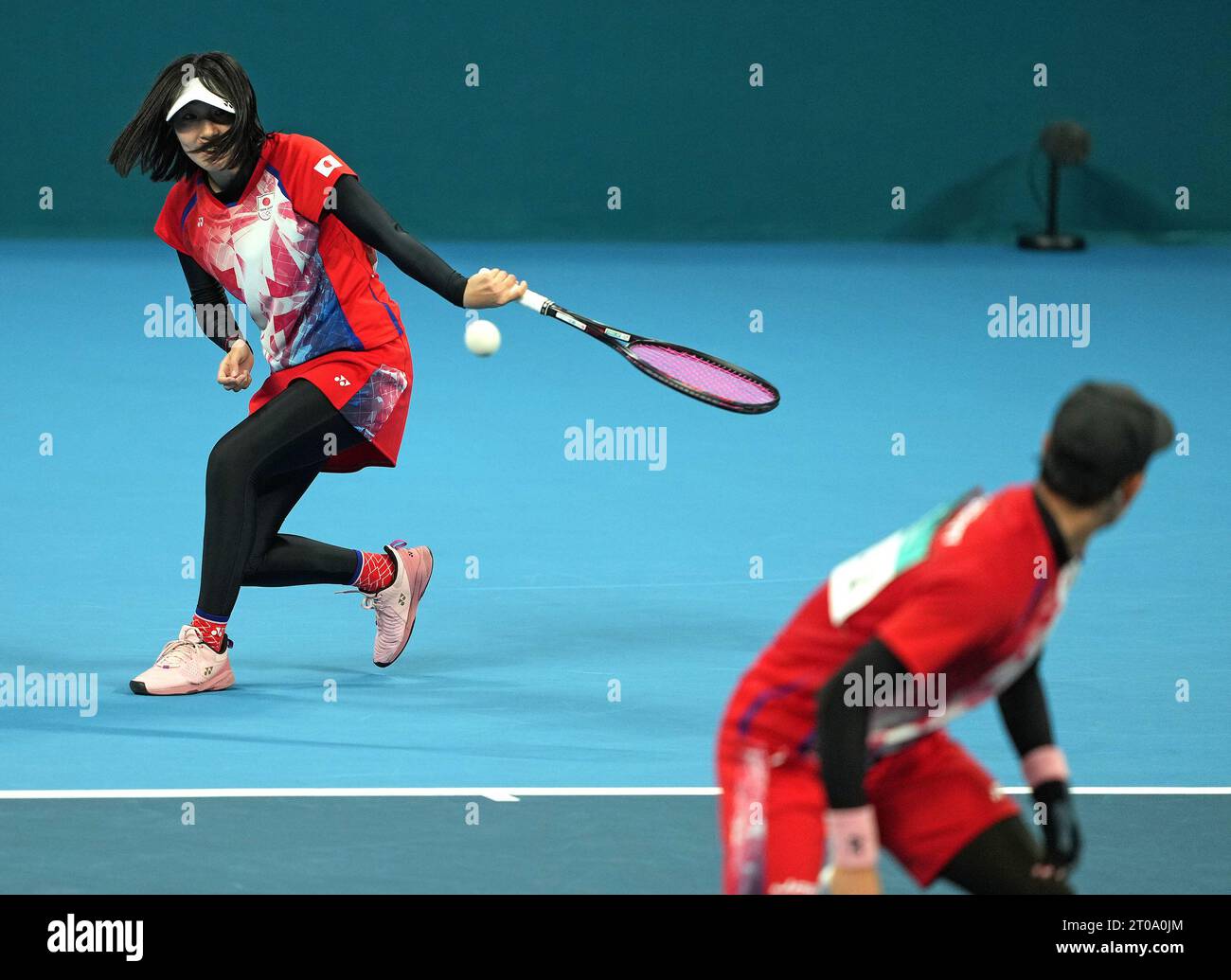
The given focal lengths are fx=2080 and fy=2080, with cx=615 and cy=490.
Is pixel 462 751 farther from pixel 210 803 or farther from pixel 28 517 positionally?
pixel 28 517

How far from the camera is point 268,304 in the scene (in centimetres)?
622

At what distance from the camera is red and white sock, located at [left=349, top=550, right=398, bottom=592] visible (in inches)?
255

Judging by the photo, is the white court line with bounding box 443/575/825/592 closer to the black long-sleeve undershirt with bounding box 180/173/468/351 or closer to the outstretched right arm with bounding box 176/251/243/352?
the outstretched right arm with bounding box 176/251/243/352

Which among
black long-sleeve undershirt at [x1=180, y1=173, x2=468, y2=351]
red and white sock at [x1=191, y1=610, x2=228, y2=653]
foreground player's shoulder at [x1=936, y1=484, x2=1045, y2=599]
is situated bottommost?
red and white sock at [x1=191, y1=610, x2=228, y2=653]

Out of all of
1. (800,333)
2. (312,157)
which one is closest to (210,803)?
(312,157)

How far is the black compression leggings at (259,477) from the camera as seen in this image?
6.11 m

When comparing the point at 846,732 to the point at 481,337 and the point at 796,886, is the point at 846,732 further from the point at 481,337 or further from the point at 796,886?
the point at 481,337

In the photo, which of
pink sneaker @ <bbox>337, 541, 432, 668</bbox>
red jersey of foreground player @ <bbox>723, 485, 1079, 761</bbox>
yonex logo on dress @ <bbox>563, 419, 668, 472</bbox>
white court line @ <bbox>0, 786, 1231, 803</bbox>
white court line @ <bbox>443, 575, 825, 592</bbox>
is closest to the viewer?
red jersey of foreground player @ <bbox>723, 485, 1079, 761</bbox>

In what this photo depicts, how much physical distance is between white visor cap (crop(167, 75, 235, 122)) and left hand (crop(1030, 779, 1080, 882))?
Result: 3.46 m

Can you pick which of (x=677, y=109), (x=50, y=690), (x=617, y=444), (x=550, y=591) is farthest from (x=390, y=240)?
(x=677, y=109)

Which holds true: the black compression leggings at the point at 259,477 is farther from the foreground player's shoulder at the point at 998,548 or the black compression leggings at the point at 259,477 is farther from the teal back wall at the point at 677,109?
the teal back wall at the point at 677,109

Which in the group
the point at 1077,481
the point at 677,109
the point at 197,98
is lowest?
the point at 1077,481

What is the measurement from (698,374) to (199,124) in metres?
1.62
